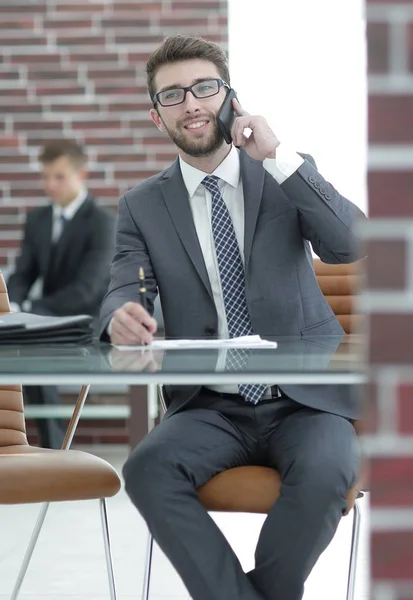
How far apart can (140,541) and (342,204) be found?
1666 mm

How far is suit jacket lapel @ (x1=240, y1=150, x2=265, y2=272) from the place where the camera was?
2.38 meters

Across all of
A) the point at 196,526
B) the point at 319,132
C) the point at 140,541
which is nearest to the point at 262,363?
the point at 196,526

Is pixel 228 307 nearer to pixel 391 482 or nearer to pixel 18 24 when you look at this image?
pixel 391 482

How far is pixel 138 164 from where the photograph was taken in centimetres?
552

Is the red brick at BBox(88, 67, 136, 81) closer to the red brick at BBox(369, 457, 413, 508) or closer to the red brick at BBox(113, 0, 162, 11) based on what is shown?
the red brick at BBox(113, 0, 162, 11)

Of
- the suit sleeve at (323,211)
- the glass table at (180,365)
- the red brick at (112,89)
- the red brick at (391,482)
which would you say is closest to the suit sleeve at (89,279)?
the red brick at (112,89)

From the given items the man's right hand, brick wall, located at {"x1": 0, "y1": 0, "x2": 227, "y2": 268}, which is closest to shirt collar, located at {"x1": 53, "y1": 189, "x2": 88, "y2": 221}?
brick wall, located at {"x1": 0, "y1": 0, "x2": 227, "y2": 268}

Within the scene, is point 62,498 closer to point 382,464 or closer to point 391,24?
point 382,464

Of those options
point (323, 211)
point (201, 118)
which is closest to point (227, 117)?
point (201, 118)

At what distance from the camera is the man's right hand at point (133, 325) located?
2.04 meters

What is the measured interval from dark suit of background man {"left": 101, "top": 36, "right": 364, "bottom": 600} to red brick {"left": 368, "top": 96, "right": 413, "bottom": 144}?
0.93 metres

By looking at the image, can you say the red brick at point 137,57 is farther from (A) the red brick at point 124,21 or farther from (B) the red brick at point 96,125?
(B) the red brick at point 96,125

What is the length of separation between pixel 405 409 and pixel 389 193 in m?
0.19

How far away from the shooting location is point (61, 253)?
200 inches
